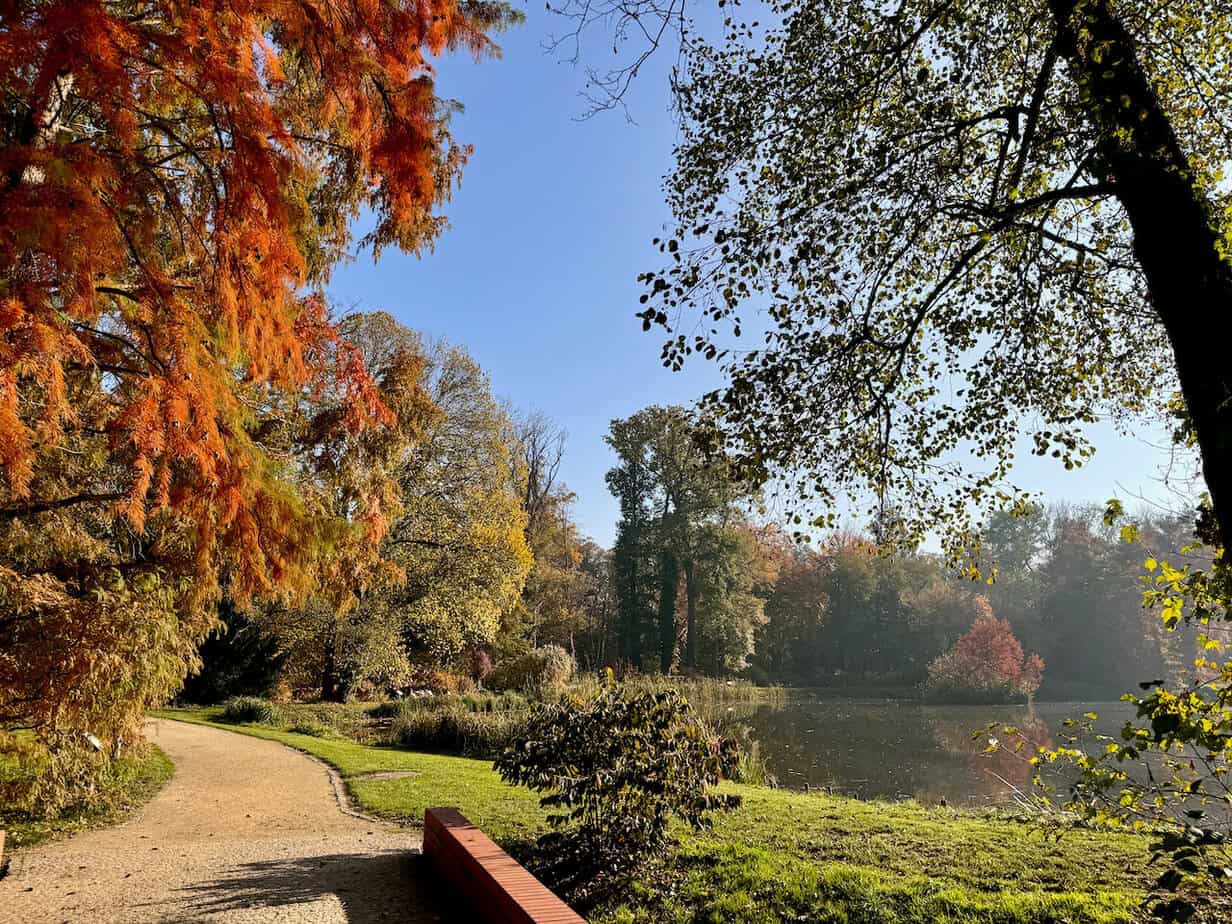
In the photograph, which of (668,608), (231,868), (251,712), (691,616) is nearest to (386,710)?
(251,712)

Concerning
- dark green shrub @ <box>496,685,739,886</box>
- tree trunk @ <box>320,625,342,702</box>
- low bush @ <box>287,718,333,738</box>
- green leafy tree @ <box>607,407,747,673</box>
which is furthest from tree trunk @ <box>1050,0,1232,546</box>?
green leafy tree @ <box>607,407,747,673</box>

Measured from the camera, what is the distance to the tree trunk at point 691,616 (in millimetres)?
35688

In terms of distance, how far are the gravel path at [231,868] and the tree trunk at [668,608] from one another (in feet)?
91.8

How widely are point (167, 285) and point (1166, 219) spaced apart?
5.30 meters

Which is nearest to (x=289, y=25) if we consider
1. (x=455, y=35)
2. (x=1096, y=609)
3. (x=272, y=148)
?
(x=272, y=148)

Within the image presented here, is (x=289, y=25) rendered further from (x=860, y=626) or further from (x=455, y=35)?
(x=860, y=626)

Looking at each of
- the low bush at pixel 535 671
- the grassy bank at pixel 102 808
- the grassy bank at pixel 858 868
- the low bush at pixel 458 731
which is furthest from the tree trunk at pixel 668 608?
the grassy bank at pixel 102 808

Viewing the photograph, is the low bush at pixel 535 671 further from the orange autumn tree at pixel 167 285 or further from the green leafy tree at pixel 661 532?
the green leafy tree at pixel 661 532

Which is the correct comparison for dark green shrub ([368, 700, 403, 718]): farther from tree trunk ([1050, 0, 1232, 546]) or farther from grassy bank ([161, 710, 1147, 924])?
tree trunk ([1050, 0, 1232, 546])

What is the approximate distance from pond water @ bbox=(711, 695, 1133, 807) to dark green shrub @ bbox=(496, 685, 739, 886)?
4085 mm

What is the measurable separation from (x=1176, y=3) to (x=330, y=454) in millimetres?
11245

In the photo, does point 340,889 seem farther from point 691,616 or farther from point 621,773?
point 691,616

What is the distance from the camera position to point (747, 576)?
3600 centimetres

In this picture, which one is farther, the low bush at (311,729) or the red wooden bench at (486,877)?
the low bush at (311,729)
